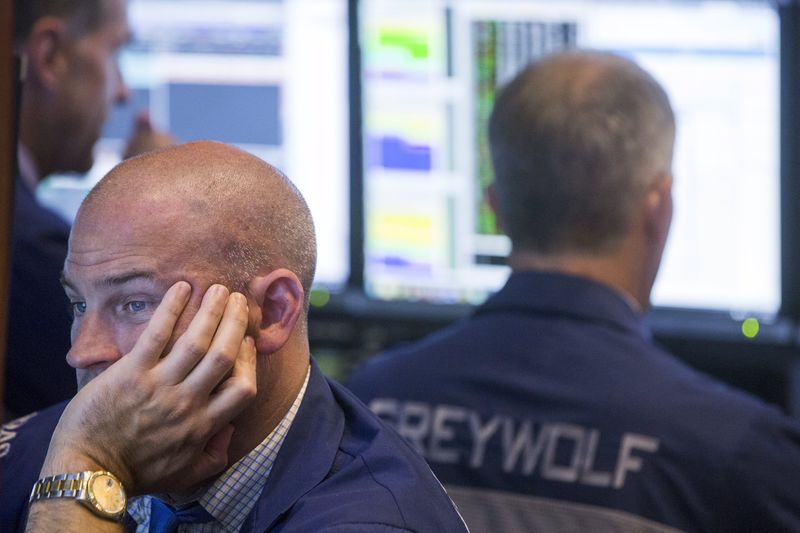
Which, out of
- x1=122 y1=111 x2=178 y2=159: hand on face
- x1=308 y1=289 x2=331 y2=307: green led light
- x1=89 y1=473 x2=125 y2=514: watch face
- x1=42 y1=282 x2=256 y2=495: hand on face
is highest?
x1=122 y1=111 x2=178 y2=159: hand on face

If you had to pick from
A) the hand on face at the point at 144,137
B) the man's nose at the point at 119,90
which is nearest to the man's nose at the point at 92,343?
the man's nose at the point at 119,90

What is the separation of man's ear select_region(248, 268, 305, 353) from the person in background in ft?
1.18

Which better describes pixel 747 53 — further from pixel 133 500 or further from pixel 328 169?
pixel 133 500

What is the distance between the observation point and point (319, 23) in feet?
8.03

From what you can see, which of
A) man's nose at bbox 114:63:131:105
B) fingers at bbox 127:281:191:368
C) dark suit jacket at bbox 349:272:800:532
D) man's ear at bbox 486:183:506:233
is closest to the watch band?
fingers at bbox 127:281:191:368

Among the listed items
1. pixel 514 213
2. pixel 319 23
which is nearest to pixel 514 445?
pixel 514 213

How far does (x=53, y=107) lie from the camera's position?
177cm

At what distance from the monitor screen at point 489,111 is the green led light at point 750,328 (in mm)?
23

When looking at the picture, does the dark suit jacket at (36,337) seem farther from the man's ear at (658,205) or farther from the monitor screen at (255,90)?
the monitor screen at (255,90)

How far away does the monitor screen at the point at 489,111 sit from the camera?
2.18 metres

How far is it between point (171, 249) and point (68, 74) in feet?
3.19

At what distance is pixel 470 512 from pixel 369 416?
0.44m

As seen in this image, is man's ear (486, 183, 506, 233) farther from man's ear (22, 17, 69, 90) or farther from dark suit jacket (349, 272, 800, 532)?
man's ear (22, 17, 69, 90)

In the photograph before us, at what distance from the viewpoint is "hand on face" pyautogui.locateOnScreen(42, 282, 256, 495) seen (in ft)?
2.98
